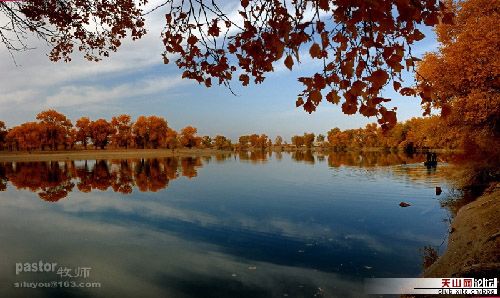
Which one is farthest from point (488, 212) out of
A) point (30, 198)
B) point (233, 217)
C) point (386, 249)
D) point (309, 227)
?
point (30, 198)

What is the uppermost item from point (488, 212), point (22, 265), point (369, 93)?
point (369, 93)

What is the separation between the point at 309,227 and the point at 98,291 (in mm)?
11323

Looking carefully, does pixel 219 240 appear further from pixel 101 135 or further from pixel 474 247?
pixel 101 135

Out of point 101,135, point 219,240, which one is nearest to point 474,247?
point 219,240

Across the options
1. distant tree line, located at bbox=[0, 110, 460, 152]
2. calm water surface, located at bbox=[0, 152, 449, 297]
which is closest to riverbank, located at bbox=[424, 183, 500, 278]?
calm water surface, located at bbox=[0, 152, 449, 297]

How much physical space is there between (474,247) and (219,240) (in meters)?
10.5

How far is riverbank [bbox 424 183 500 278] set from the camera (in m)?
8.20

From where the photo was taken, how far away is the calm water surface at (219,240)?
38.1ft

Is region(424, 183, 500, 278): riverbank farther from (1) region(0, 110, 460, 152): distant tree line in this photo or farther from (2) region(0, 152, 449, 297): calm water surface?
(1) region(0, 110, 460, 152): distant tree line

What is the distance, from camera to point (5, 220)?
21.8 m

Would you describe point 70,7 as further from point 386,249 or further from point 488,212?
point 488,212

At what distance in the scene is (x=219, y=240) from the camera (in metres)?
16.8

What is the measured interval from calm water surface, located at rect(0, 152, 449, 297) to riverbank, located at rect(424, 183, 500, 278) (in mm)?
1291

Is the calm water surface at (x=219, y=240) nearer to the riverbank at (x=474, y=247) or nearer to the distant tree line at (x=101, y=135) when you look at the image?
the riverbank at (x=474, y=247)
